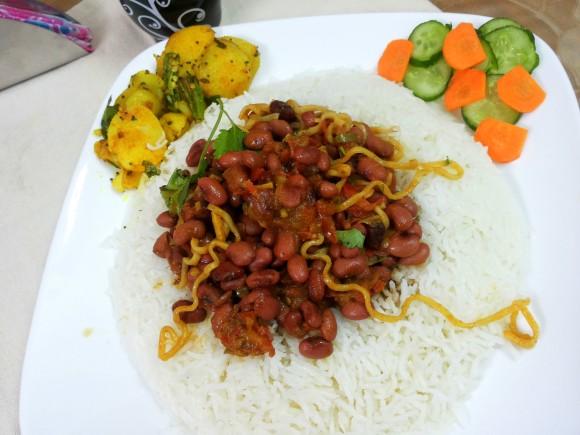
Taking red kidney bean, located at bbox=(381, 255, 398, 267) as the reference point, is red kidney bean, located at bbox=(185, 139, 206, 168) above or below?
above

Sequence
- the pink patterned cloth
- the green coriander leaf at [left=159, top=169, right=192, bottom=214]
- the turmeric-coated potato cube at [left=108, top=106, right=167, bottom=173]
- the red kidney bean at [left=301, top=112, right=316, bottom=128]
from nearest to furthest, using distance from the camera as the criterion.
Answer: the green coriander leaf at [left=159, top=169, right=192, bottom=214]
the red kidney bean at [left=301, top=112, right=316, bottom=128]
the turmeric-coated potato cube at [left=108, top=106, right=167, bottom=173]
the pink patterned cloth

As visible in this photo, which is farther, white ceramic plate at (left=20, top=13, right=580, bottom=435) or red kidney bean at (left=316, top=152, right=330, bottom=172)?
red kidney bean at (left=316, top=152, right=330, bottom=172)

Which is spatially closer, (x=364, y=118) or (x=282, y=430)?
(x=282, y=430)

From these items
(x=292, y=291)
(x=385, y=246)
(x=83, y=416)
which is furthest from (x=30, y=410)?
(x=385, y=246)

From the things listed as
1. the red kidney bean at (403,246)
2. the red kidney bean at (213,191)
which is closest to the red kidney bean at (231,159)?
the red kidney bean at (213,191)

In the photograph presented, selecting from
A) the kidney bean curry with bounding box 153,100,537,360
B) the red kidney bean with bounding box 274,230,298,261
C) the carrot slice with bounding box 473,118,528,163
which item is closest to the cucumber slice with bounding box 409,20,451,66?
the carrot slice with bounding box 473,118,528,163

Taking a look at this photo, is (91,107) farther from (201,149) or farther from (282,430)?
(282,430)

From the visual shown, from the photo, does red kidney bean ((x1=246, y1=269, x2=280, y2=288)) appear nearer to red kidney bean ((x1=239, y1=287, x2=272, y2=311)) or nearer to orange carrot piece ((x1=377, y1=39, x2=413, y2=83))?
red kidney bean ((x1=239, y1=287, x2=272, y2=311))
